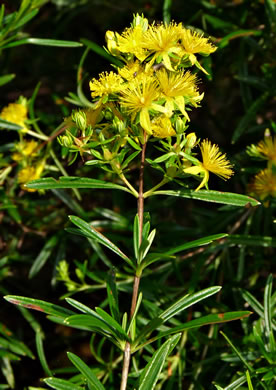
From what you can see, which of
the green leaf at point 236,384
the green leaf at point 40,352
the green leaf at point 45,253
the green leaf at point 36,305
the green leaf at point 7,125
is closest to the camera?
the green leaf at point 36,305

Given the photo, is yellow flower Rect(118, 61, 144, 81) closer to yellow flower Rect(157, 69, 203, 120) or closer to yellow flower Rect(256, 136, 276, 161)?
yellow flower Rect(157, 69, 203, 120)

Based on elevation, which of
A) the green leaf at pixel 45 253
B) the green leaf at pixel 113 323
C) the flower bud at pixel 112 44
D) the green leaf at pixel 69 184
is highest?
the flower bud at pixel 112 44

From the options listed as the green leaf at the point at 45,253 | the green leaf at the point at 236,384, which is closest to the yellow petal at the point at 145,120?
the green leaf at the point at 236,384

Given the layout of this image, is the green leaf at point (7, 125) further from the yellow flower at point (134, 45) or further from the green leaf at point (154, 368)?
the green leaf at point (154, 368)

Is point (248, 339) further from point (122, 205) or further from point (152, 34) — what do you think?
point (152, 34)

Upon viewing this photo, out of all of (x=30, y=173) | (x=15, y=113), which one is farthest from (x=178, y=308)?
(x=15, y=113)

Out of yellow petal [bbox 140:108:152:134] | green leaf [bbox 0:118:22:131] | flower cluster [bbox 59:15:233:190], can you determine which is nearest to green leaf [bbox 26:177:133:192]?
flower cluster [bbox 59:15:233:190]

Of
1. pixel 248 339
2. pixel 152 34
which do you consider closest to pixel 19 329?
pixel 248 339
